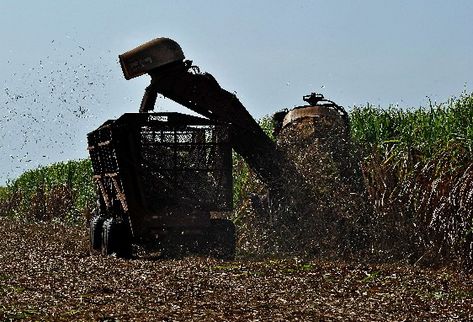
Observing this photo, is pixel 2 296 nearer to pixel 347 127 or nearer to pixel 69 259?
pixel 69 259

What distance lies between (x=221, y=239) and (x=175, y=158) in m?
1.52

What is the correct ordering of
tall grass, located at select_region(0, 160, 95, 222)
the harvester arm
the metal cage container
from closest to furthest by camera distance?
the metal cage container → the harvester arm → tall grass, located at select_region(0, 160, 95, 222)

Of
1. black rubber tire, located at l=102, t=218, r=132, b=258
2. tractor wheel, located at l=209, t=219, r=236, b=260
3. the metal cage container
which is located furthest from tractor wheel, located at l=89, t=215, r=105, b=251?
tractor wheel, located at l=209, t=219, r=236, b=260

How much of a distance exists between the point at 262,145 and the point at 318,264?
3640mm

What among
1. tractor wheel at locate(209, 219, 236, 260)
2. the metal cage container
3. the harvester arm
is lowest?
tractor wheel at locate(209, 219, 236, 260)

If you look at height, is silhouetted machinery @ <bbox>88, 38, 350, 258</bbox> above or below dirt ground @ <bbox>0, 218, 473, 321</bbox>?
above

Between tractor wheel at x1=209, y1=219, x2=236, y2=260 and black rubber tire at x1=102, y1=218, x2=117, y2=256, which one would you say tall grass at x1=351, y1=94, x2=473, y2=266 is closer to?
tractor wheel at x1=209, y1=219, x2=236, y2=260

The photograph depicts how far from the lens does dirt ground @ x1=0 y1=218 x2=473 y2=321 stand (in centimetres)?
861

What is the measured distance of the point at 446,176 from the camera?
1188 cm

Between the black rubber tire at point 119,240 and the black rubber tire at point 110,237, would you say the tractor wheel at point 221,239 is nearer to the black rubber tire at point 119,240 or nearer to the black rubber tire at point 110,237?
the black rubber tire at point 119,240

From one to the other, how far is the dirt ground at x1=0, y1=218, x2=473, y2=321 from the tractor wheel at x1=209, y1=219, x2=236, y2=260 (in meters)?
0.79

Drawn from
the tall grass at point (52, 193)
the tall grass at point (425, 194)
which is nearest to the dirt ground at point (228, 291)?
the tall grass at point (425, 194)

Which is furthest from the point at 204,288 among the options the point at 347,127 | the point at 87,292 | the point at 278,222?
the point at 347,127

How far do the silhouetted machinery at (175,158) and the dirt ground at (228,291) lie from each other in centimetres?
76
